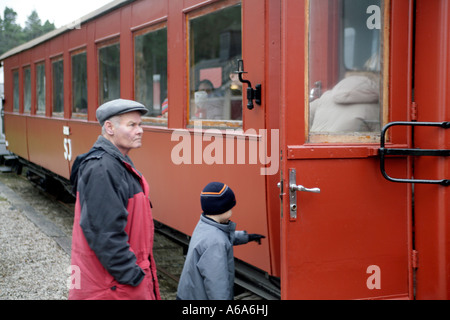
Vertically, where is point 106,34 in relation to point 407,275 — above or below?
above

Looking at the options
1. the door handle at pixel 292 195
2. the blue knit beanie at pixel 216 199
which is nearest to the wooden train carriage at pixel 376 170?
the door handle at pixel 292 195

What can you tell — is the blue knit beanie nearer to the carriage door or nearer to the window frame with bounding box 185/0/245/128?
the carriage door

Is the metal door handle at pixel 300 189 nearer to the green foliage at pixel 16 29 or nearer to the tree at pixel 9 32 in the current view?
the tree at pixel 9 32

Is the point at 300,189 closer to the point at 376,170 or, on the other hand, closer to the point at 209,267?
the point at 376,170

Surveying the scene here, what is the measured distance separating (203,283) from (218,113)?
2098 millimetres

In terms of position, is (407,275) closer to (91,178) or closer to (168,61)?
(91,178)

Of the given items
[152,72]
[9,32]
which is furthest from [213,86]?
[9,32]

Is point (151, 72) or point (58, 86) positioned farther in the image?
point (58, 86)

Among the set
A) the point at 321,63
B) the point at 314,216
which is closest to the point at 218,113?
the point at 321,63

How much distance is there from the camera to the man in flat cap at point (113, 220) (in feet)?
7.18

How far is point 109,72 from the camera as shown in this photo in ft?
21.2

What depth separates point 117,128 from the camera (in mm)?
2416

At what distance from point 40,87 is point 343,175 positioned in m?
8.06

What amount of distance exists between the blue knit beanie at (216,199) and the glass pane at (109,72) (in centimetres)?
376
